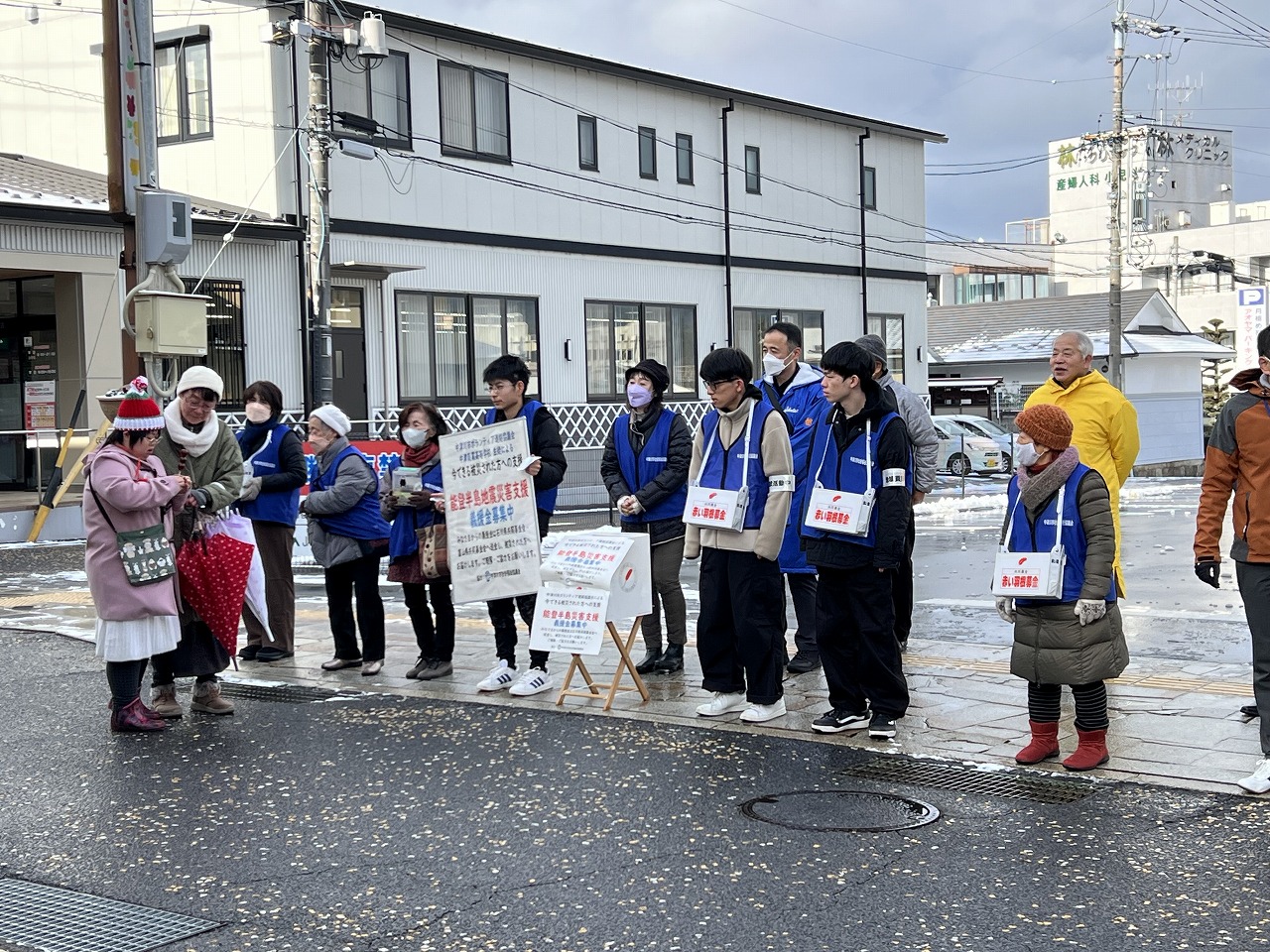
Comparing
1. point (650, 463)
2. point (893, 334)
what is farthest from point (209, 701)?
point (893, 334)

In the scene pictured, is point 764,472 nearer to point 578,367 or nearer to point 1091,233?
point 578,367

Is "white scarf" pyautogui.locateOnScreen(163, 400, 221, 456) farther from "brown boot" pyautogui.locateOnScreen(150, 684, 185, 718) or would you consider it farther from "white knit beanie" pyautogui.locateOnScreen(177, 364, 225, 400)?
"brown boot" pyautogui.locateOnScreen(150, 684, 185, 718)

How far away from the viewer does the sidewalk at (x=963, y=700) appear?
671cm

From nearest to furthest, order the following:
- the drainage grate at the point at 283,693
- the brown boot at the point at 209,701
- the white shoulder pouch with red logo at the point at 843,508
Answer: the white shoulder pouch with red logo at the point at 843,508
the brown boot at the point at 209,701
the drainage grate at the point at 283,693

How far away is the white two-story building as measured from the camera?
23641 mm

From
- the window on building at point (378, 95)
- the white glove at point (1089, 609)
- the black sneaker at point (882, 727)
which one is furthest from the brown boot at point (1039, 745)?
the window on building at point (378, 95)

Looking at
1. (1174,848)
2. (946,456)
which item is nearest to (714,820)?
(1174,848)

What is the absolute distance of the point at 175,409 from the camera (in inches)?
334

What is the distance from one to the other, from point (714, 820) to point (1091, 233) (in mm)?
99088

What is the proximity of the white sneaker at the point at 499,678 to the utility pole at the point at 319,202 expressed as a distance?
31.5 feet

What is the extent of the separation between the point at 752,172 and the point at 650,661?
2419 centimetres

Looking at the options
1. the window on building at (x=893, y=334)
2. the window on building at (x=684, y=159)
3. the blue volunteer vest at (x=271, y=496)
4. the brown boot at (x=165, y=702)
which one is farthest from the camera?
the window on building at (x=893, y=334)

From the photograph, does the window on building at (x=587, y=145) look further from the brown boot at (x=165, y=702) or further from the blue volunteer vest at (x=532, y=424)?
the brown boot at (x=165, y=702)

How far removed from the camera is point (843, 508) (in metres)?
7.10
